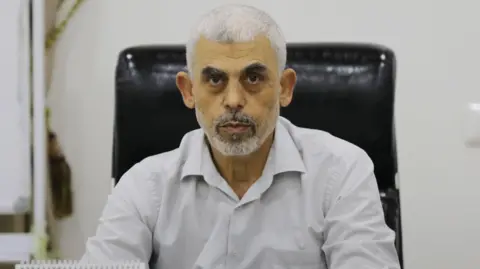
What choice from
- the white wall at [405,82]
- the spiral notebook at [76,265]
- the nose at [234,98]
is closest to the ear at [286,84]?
the nose at [234,98]

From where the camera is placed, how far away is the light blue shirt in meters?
1.09

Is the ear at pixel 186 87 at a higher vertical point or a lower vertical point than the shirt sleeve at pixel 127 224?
higher

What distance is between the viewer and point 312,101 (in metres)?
1.28

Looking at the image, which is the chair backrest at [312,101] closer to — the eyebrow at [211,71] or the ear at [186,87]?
the ear at [186,87]

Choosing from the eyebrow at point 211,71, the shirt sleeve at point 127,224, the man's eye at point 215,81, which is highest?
the eyebrow at point 211,71

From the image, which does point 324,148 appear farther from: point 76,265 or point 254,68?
point 76,265

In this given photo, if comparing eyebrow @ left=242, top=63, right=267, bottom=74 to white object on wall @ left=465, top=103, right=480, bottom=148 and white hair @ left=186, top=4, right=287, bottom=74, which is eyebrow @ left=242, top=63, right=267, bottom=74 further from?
white object on wall @ left=465, top=103, right=480, bottom=148

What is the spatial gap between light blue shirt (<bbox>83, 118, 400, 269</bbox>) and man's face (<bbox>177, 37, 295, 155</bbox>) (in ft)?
0.36

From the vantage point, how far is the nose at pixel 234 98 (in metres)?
1.03

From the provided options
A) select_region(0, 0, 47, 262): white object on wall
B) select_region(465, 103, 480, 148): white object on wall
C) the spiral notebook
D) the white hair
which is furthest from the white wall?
the spiral notebook

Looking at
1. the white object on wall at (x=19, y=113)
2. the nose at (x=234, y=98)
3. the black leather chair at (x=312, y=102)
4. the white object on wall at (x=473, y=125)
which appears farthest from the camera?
the white object on wall at (x=473, y=125)

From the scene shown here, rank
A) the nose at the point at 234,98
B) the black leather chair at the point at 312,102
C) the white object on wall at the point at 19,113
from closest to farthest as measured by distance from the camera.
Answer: the nose at the point at 234,98
the black leather chair at the point at 312,102
the white object on wall at the point at 19,113

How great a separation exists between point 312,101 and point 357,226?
31cm

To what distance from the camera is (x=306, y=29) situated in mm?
1755
